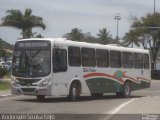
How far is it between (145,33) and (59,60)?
59.0 meters

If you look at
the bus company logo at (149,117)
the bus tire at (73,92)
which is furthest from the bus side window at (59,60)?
the bus company logo at (149,117)

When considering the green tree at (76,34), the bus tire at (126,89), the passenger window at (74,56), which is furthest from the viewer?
the green tree at (76,34)

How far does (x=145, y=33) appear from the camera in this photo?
82.7m

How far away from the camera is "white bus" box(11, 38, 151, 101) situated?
80.0ft

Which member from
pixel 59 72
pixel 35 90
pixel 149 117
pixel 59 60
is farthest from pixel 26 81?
pixel 149 117

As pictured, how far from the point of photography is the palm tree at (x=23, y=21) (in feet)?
245

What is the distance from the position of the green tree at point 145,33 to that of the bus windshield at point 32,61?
185ft

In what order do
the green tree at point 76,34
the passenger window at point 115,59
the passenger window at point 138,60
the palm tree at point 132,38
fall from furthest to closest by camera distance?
the green tree at point 76,34 → the palm tree at point 132,38 → the passenger window at point 138,60 → the passenger window at point 115,59

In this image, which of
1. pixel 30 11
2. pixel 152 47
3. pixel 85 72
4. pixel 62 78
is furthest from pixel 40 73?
pixel 152 47

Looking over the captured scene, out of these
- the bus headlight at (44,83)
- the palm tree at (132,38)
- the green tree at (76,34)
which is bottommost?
the bus headlight at (44,83)

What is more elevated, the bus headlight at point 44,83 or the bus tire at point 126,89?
the bus headlight at point 44,83

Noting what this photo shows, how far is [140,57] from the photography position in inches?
1330

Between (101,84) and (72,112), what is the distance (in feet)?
30.4

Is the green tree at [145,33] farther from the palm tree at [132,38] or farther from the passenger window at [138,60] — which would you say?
the passenger window at [138,60]
